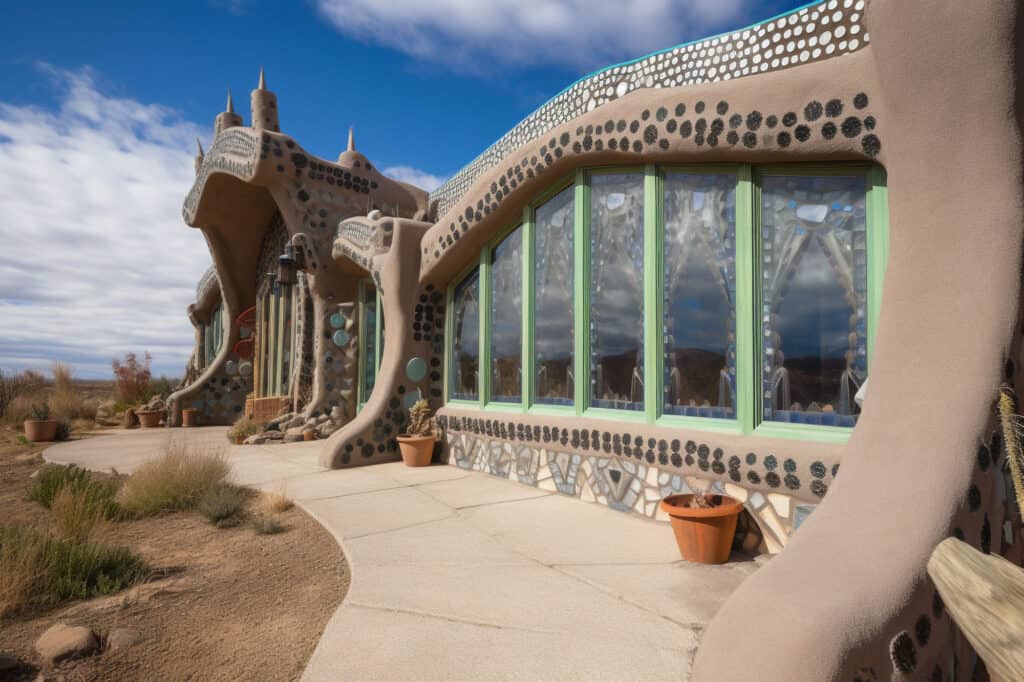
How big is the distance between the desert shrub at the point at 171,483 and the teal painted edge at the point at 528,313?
3557 millimetres

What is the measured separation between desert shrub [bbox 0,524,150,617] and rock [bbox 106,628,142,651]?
0.80 m

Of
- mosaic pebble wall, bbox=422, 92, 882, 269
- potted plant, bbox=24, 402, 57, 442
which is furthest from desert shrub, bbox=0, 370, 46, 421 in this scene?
mosaic pebble wall, bbox=422, 92, 882, 269

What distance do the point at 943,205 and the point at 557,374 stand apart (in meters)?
3.95

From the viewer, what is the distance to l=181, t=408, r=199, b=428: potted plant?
1453 cm

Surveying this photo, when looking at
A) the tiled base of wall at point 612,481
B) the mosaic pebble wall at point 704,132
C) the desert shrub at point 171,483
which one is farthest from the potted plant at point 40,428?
the mosaic pebble wall at point 704,132

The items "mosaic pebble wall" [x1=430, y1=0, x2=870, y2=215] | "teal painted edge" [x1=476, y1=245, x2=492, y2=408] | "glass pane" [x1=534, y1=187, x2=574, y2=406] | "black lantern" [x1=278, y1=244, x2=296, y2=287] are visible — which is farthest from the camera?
"black lantern" [x1=278, y1=244, x2=296, y2=287]

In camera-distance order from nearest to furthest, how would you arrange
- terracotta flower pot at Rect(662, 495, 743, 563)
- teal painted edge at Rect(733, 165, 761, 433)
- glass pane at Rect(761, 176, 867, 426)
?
terracotta flower pot at Rect(662, 495, 743, 563)
glass pane at Rect(761, 176, 867, 426)
teal painted edge at Rect(733, 165, 761, 433)

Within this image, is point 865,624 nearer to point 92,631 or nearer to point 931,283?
point 931,283

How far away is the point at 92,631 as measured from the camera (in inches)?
115

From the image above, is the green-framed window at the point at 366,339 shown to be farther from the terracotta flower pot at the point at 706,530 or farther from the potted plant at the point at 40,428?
the terracotta flower pot at the point at 706,530

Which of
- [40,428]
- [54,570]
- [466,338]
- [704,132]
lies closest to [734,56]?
[704,132]

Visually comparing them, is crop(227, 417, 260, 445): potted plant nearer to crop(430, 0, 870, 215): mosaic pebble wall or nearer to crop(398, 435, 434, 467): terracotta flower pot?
crop(398, 435, 434, 467): terracotta flower pot

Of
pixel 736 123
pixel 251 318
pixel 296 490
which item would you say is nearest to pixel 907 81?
pixel 736 123

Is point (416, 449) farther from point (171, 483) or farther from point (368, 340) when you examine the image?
point (368, 340)
